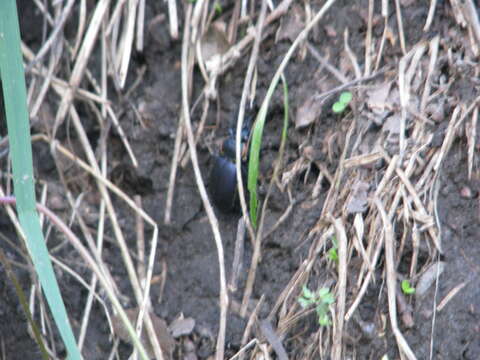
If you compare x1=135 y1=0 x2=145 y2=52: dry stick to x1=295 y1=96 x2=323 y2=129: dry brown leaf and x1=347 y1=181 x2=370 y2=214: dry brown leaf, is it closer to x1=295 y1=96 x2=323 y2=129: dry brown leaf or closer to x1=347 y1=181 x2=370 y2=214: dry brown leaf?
x1=295 y1=96 x2=323 y2=129: dry brown leaf

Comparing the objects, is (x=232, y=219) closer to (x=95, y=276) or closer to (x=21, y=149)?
(x=95, y=276)

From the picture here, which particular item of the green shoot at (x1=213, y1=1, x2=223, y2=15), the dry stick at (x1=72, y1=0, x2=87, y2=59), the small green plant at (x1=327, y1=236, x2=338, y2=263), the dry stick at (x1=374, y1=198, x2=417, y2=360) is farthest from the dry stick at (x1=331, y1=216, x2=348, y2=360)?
the dry stick at (x1=72, y1=0, x2=87, y2=59)

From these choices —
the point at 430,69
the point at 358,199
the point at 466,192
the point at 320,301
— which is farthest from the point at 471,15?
the point at 320,301

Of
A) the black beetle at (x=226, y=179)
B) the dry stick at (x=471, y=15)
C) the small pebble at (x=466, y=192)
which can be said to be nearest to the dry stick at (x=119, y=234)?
the black beetle at (x=226, y=179)

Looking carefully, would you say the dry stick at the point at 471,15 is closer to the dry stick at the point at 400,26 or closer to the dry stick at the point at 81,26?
the dry stick at the point at 400,26

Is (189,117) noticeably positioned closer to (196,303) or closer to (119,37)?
(119,37)

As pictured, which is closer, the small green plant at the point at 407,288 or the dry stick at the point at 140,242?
the small green plant at the point at 407,288
